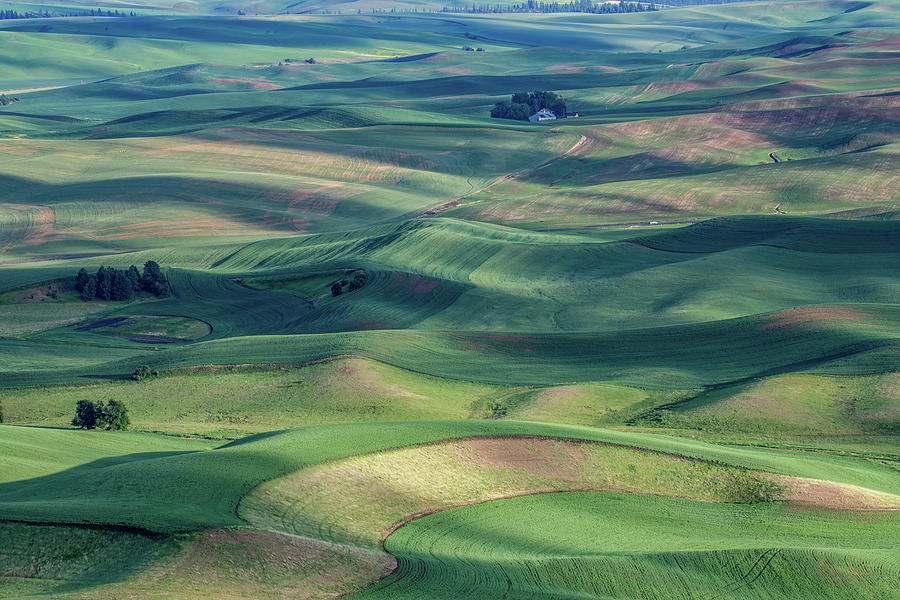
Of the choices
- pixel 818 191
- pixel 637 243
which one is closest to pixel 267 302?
pixel 637 243

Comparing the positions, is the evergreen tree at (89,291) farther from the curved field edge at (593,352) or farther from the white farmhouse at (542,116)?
the white farmhouse at (542,116)

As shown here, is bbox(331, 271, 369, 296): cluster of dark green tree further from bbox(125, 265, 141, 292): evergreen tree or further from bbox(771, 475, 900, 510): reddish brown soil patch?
bbox(771, 475, 900, 510): reddish brown soil patch

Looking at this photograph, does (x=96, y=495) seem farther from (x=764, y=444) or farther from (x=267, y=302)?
(x=267, y=302)

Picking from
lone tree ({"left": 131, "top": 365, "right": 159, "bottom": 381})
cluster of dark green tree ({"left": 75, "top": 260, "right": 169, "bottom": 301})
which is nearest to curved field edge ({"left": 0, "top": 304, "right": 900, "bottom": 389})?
lone tree ({"left": 131, "top": 365, "right": 159, "bottom": 381})

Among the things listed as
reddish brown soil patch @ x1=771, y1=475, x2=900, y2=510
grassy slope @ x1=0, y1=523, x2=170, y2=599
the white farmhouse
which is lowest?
reddish brown soil patch @ x1=771, y1=475, x2=900, y2=510

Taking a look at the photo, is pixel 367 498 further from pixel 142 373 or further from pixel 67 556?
pixel 142 373

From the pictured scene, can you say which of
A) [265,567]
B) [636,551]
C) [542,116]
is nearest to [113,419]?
[265,567]

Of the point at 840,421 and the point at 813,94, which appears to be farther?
the point at 813,94
